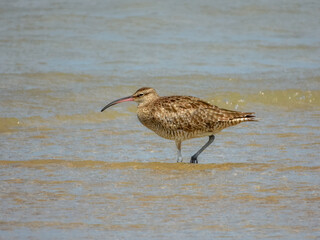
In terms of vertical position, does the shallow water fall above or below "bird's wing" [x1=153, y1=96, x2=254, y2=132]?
below

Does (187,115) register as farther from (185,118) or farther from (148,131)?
(148,131)

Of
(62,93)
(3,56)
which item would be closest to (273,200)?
(62,93)

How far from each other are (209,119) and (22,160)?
2.29 metres

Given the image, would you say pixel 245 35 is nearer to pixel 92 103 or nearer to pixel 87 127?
pixel 92 103

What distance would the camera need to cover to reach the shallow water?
6496mm

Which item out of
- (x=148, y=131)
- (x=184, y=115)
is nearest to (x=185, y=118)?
(x=184, y=115)

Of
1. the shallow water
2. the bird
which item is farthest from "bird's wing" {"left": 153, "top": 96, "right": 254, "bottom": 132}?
the shallow water

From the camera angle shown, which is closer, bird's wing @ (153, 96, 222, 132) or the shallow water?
the shallow water

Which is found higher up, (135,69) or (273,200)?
(273,200)

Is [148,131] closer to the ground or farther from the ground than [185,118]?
closer to the ground

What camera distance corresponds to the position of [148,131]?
10547 millimetres

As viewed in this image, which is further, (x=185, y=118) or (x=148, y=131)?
(x=148, y=131)

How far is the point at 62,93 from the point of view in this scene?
12.9m

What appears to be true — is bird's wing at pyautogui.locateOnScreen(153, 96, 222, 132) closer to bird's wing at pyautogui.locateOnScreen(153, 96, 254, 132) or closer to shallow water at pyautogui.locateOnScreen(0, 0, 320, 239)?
bird's wing at pyautogui.locateOnScreen(153, 96, 254, 132)
